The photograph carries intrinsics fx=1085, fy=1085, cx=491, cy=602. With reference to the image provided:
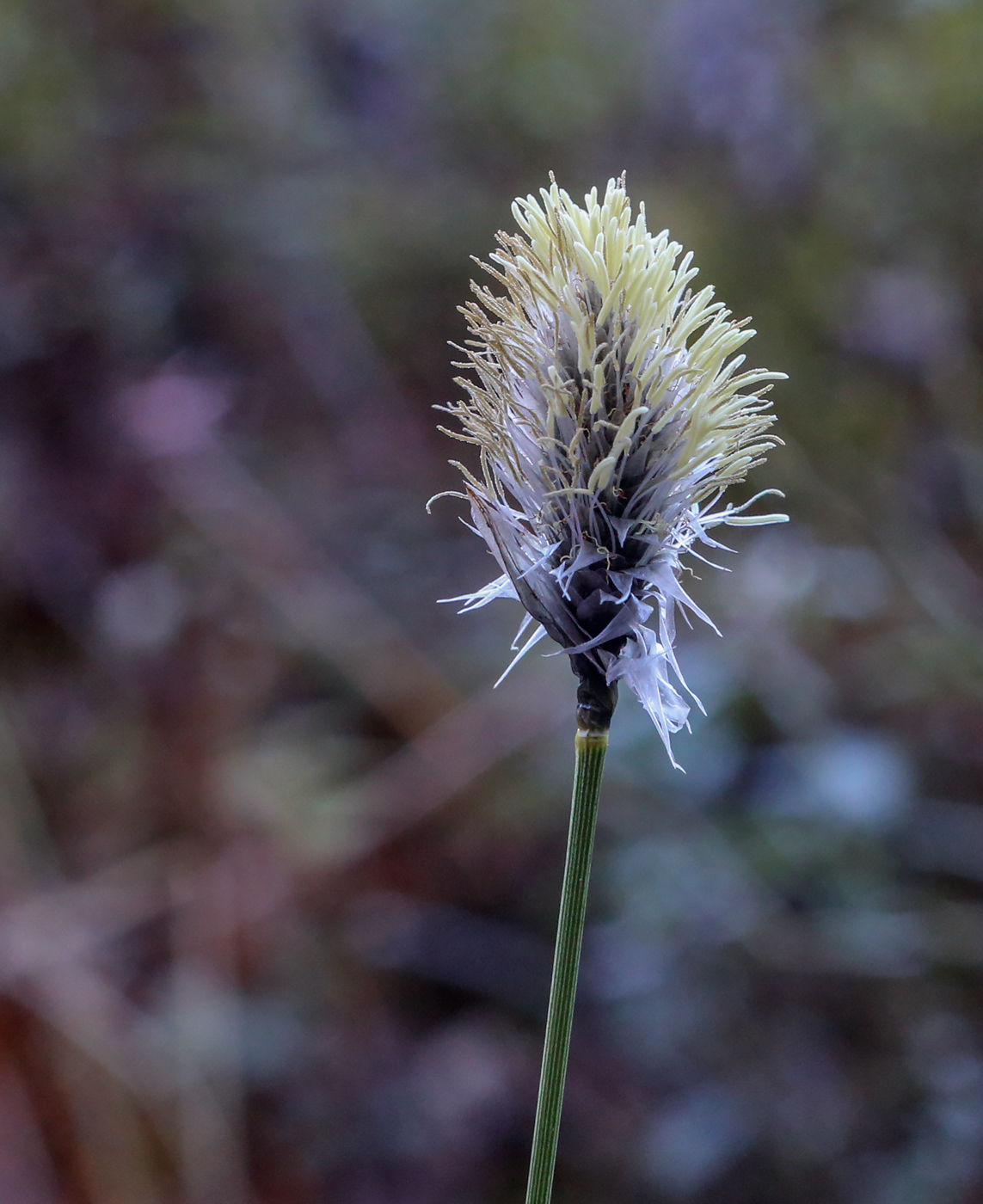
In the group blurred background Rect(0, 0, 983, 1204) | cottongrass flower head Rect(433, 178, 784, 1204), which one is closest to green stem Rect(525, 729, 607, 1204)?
cottongrass flower head Rect(433, 178, 784, 1204)

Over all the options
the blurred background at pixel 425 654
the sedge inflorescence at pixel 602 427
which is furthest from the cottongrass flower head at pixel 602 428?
the blurred background at pixel 425 654

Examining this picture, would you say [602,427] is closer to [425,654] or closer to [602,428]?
[602,428]

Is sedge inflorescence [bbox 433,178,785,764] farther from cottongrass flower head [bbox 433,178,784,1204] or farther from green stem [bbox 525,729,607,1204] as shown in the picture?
green stem [bbox 525,729,607,1204]

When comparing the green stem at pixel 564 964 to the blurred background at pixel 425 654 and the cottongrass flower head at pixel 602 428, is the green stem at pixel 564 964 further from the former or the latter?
the blurred background at pixel 425 654

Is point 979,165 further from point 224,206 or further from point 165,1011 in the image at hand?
point 165,1011

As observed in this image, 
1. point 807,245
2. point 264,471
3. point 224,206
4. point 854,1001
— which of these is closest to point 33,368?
point 264,471

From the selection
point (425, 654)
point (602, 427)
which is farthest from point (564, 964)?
point (425, 654)

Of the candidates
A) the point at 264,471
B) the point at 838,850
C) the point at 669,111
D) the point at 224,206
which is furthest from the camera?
the point at 669,111
